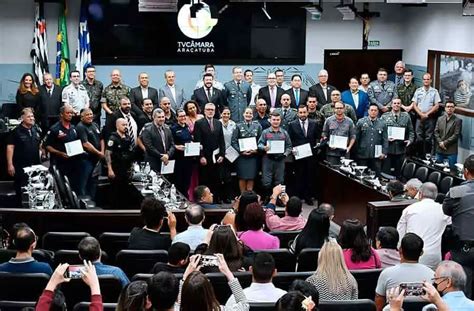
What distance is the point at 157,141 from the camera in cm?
1159

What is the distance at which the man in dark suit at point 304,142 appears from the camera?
491 inches

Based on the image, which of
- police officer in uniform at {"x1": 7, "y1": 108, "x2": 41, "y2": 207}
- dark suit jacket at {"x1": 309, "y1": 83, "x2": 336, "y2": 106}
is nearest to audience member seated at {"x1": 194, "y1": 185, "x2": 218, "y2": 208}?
police officer in uniform at {"x1": 7, "y1": 108, "x2": 41, "y2": 207}

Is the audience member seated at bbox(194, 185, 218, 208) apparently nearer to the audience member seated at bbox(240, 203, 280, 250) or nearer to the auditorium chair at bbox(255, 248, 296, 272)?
the audience member seated at bbox(240, 203, 280, 250)

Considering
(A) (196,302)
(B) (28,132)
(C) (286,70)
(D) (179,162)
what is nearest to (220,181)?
(D) (179,162)

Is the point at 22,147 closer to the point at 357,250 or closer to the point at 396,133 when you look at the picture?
the point at 396,133

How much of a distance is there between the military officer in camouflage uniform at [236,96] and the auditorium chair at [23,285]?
8.53 m

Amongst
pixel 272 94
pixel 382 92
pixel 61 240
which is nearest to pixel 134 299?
pixel 61 240

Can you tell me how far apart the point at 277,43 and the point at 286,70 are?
0.56m

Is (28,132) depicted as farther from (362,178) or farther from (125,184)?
(362,178)

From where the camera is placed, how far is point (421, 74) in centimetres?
1672

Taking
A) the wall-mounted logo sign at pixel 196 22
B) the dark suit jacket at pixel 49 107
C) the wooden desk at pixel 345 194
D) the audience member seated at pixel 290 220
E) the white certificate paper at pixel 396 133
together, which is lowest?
the wooden desk at pixel 345 194

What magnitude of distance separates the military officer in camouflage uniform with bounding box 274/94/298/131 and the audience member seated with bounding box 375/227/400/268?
5800 millimetres

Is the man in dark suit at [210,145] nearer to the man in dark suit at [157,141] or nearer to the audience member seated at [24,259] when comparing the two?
the man in dark suit at [157,141]

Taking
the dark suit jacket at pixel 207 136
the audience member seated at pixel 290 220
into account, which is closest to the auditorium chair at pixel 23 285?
the audience member seated at pixel 290 220
